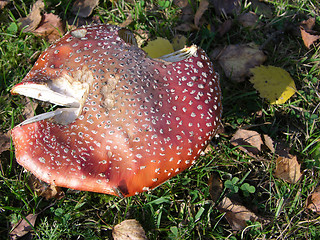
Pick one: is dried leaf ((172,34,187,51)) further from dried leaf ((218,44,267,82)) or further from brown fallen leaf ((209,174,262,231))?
brown fallen leaf ((209,174,262,231))

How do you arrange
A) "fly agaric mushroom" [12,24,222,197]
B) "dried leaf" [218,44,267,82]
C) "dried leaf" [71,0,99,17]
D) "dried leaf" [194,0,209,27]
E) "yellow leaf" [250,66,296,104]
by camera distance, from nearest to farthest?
"fly agaric mushroom" [12,24,222,197] < "yellow leaf" [250,66,296,104] < "dried leaf" [218,44,267,82] < "dried leaf" [194,0,209,27] < "dried leaf" [71,0,99,17]

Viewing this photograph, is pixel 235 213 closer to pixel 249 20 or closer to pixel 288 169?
pixel 288 169

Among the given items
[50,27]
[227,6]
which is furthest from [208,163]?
[50,27]

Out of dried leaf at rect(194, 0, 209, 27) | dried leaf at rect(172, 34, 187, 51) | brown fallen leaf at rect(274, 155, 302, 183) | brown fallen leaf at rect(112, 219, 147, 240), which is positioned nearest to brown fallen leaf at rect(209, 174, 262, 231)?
brown fallen leaf at rect(274, 155, 302, 183)

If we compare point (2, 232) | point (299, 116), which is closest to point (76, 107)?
point (2, 232)

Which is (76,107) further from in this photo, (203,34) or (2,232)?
(203,34)
